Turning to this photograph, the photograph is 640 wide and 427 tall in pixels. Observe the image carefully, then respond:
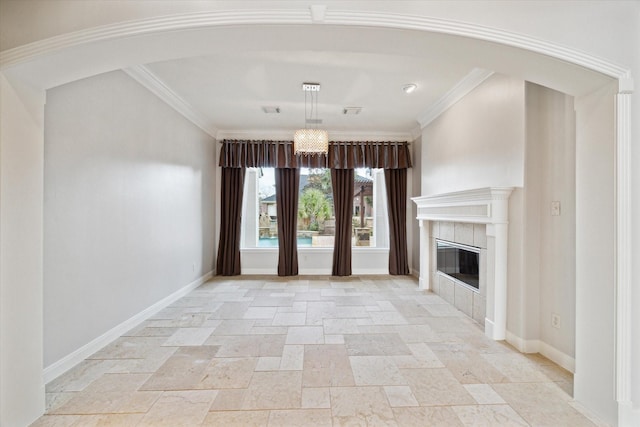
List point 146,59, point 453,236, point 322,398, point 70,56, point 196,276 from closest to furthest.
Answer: point 70,56, point 146,59, point 322,398, point 453,236, point 196,276

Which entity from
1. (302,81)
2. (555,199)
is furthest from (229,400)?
(302,81)

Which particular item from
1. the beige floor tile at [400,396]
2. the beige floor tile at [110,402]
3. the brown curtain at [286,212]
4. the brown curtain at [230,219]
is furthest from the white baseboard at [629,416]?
the brown curtain at [230,219]

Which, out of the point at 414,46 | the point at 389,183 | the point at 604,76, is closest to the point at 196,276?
the point at 389,183

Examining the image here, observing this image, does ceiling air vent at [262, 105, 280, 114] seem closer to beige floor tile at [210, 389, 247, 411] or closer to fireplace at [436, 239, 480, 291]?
fireplace at [436, 239, 480, 291]

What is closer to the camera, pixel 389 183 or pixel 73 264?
pixel 73 264

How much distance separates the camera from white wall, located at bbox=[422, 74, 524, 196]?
294 cm

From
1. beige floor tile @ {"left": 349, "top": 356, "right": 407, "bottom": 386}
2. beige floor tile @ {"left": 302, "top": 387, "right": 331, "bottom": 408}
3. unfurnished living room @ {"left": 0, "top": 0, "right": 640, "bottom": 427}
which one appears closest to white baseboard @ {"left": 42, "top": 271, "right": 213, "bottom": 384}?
unfurnished living room @ {"left": 0, "top": 0, "right": 640, "bottom": 427}

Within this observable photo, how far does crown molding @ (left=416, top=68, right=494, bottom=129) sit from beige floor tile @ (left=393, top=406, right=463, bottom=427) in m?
3.11

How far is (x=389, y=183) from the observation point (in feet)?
20.1

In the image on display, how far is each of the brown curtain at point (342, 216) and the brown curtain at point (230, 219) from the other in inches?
70.9

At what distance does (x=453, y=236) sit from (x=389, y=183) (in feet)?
7.35

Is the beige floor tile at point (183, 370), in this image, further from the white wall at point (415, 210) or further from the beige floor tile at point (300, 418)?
the white wall at point (415, 210)

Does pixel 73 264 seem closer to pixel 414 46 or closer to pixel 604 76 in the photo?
pixel 414 46

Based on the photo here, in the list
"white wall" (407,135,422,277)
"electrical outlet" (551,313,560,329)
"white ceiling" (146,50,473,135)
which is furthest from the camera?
"white wall" (407,135,422,277)
